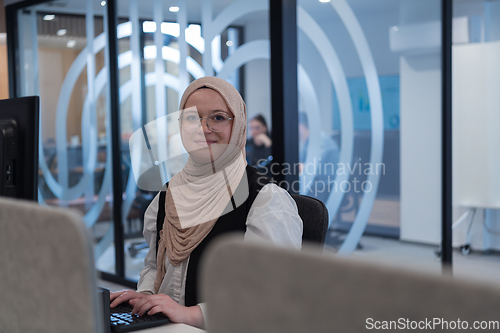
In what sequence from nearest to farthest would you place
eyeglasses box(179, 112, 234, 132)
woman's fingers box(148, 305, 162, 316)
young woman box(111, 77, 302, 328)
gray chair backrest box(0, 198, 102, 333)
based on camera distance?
gray chair backrest box(0, 198, 102, 333) < woman's fingers box(148, 305, 162, 316) < young woman box(111, 77, 302, 328) < eyeglasses box(179, 112, 234, 132)

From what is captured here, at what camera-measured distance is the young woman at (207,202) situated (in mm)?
A: 1284

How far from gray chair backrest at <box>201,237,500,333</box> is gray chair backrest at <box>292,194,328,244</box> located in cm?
100

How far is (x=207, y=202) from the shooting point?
1.35 meters

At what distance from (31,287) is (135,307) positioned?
578 mm

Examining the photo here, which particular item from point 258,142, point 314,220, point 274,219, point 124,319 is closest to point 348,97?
point 258,142

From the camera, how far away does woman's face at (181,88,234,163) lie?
138 centimetres

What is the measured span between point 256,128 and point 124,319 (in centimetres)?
221

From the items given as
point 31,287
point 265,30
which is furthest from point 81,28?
point 31,287

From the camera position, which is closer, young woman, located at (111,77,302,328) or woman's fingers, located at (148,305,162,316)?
woman's fingers, located at (148,305,162,316)

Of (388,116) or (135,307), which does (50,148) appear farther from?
(135,307)

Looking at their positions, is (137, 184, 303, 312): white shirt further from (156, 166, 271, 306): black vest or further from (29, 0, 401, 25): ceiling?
(29, 0, 401, 25): ceiling

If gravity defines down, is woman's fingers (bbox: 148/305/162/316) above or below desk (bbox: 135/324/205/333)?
above

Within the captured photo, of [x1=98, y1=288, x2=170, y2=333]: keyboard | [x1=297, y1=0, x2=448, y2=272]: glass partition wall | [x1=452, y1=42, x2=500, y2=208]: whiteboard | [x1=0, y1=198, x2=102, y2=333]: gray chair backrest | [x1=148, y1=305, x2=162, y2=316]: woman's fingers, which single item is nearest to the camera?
[x1=0, y1=198, x2=102, y2=333]: gray chair backrest

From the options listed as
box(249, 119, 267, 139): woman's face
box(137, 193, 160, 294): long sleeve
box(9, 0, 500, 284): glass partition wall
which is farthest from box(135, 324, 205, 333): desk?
box(249, 119, 267, 139): woman's face
